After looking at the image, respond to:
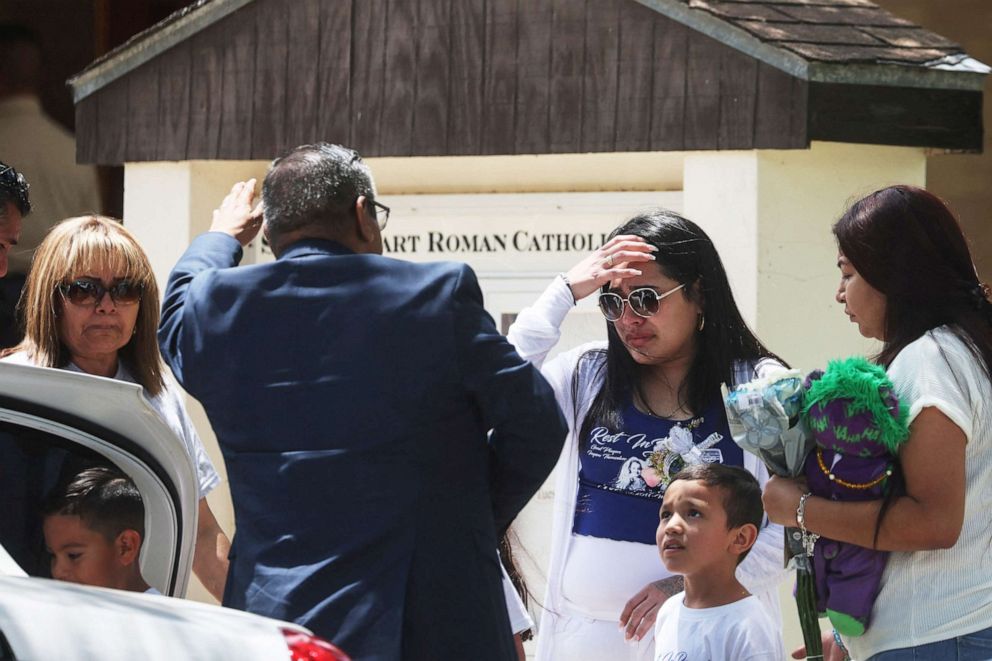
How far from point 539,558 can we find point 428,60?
2.14 m

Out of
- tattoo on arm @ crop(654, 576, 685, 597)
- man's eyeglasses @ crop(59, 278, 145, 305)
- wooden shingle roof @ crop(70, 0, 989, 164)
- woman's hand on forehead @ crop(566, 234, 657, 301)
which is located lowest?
tattoo on arm @ crop(654, 576, 685, 597)

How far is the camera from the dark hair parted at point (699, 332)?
14.7ft

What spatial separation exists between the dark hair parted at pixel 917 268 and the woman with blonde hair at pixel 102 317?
202cm

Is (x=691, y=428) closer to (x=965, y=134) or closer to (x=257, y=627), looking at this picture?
(x=257, y=627)

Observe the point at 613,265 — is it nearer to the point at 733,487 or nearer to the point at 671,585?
the point at 733,487

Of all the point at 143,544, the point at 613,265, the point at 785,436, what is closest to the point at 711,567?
the point at 785,436

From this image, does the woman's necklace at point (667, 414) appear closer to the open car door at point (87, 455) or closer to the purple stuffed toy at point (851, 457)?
the purple stuffed toy at point (851, 457)

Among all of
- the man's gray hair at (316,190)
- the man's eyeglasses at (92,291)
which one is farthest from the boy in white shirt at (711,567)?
the man's eyeglasses at (92,291)

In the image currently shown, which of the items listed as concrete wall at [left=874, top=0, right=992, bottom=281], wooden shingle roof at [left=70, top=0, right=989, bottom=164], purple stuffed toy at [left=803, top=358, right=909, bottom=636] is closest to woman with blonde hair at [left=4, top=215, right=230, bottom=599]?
purple stuffed toy at [left=803, top=358, right=909, bottom=636]

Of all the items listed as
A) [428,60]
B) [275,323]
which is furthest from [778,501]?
[428,60]

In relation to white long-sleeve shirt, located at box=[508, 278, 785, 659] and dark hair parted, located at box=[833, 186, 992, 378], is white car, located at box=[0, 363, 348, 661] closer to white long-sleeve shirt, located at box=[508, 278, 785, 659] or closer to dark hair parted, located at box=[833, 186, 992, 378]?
white long-sleeve shirt, located at box=[508, 278, 785, 659]

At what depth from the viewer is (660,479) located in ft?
14.2

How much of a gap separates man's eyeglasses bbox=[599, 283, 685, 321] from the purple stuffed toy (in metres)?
0.78

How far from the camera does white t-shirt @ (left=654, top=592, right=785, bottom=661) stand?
4.05m
